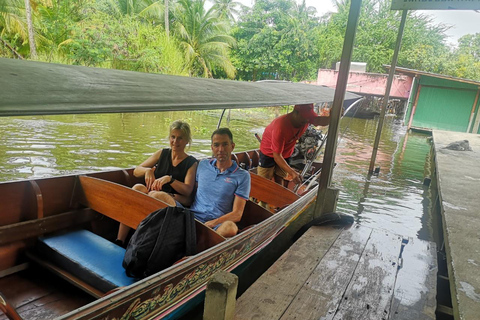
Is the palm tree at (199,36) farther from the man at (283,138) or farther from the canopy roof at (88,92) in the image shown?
the canopy roof at (88,92)

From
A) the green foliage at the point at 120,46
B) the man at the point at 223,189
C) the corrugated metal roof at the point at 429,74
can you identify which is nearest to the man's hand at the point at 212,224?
the man at the point at 223,189

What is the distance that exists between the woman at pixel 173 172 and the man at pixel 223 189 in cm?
22

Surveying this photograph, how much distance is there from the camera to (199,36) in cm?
1872

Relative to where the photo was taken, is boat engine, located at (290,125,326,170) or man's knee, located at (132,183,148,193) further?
boat engine, located at (290,125,326,170)

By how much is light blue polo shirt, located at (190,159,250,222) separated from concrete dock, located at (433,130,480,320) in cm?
167

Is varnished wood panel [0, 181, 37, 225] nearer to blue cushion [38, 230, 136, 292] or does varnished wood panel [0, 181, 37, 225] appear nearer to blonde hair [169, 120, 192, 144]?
blue cushion [38, 230, 136, 292]

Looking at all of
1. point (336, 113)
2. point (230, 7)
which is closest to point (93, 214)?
point (336, 113)

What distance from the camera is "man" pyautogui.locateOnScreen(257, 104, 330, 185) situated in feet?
13.8

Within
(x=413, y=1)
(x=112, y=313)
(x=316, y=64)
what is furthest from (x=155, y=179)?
(x=316, y=64)

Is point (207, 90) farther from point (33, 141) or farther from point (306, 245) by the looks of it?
point (33, 141)

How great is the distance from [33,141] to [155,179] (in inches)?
284

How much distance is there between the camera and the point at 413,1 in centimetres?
437

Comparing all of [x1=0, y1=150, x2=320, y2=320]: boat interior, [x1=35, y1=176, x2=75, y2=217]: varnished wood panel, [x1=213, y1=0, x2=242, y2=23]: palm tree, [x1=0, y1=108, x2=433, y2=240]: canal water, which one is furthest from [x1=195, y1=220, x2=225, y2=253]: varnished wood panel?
[x1=213, y1=0, x2=242, y2=23]: palm tree

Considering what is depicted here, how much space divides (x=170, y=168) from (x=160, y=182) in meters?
0.24
